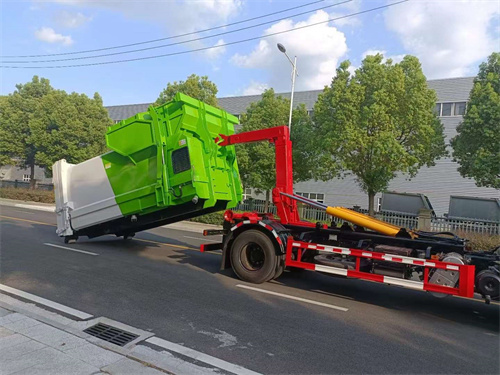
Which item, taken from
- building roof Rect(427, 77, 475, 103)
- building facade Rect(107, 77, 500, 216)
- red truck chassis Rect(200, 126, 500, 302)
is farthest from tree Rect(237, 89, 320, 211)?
building roof Rect(427, 77, 475, 103)

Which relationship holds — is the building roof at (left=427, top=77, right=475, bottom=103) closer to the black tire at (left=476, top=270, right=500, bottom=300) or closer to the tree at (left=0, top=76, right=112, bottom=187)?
the tree at (left=0, top=76, right=112, bottom=187)

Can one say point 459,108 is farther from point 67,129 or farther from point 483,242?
point 67,129

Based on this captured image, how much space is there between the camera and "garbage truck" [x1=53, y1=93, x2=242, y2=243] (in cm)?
815

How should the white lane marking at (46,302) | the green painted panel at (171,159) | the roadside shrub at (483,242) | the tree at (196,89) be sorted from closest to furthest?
the white lane marking at (46,302) → the green painted panel at (171,159) → the roadside shrub at (483,242) → the tree at (196,89)

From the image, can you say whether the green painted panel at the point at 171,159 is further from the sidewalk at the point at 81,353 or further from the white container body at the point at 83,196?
the sidewalk at the point at 81,353

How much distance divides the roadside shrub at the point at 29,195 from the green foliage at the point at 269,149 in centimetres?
1742

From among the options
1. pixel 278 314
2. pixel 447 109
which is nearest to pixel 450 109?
pixel 447 109

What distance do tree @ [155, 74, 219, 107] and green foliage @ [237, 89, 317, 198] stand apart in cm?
398

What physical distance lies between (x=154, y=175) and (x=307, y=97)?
95.1ft

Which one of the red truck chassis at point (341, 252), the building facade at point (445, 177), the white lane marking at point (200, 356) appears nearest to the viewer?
the white lane marking at point (200, 356)

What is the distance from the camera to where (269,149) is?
20.2 meters

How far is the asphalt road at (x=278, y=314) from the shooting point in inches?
160

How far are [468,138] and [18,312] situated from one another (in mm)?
17935

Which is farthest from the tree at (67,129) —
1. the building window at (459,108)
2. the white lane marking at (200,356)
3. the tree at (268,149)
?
the building window at (459,108)
